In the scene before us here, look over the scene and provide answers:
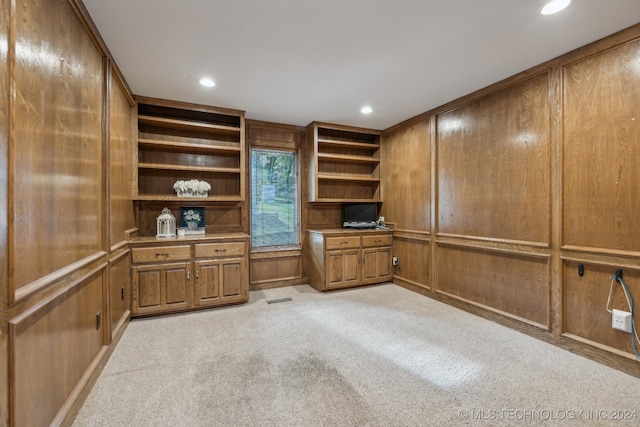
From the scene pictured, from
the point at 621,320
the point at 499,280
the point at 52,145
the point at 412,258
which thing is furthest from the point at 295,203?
the point at 621,320

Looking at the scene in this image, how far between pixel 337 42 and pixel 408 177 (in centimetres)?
250

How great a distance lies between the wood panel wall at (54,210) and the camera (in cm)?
112

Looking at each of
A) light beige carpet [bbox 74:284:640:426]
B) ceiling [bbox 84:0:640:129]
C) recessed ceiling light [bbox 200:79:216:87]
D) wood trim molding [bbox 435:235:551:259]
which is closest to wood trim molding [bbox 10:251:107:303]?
light beige carpet [bbox 74:284:640:426]

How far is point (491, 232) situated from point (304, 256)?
2.63 m

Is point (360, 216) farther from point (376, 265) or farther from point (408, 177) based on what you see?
point (408, 177)

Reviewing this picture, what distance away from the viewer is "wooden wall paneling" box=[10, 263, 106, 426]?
1.18m

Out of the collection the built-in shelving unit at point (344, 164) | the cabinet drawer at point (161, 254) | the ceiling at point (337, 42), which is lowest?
the cabinet drawer at point (161, 254)

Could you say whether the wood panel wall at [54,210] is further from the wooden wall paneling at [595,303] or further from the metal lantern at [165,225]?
the wooden wall paneling at [595,303]

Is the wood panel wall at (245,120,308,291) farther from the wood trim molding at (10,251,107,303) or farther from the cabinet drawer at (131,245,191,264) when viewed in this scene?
the wood trim molding at (10,251,107,303)

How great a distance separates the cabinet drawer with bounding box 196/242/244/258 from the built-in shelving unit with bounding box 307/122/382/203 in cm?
A: 139

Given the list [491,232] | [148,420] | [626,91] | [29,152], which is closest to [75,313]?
[148,420]

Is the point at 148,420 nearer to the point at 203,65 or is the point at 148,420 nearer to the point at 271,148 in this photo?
the point at 203,65

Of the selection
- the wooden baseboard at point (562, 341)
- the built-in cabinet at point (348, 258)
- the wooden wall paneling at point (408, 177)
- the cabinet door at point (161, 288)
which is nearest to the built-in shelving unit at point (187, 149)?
the cabinet door at point (161, 288)

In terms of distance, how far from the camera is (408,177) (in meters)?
4.29
